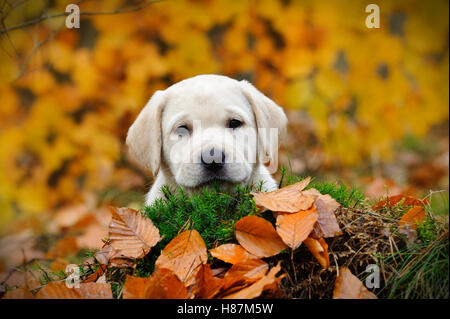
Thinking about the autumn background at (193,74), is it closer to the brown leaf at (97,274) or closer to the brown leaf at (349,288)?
the brown leaf at (97,274)

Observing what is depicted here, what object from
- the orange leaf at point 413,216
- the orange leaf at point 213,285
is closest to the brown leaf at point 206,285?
the orange leaf at point 213,285

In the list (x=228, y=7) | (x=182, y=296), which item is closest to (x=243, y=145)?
(x=182, y=296)

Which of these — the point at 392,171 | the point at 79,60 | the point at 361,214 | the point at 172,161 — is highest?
the point at 79,60

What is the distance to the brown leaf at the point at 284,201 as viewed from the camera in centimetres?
249

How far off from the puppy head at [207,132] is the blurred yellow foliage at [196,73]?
3.66 metres

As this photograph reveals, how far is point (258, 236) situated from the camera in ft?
7.98

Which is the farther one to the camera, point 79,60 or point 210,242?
point 79,60

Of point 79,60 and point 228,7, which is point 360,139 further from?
point 79,60

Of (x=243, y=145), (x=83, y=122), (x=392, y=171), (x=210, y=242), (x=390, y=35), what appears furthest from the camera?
(x=392, y=171)

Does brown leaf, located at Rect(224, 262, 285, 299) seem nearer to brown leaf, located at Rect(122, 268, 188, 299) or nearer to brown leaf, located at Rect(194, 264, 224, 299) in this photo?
brown leaf, located at Rect(194, 264, 224, 299)

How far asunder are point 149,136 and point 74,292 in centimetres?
163

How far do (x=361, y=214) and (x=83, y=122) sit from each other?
614cm

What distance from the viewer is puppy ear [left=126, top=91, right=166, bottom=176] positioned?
3.57 m

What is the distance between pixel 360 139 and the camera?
772 centimetres
